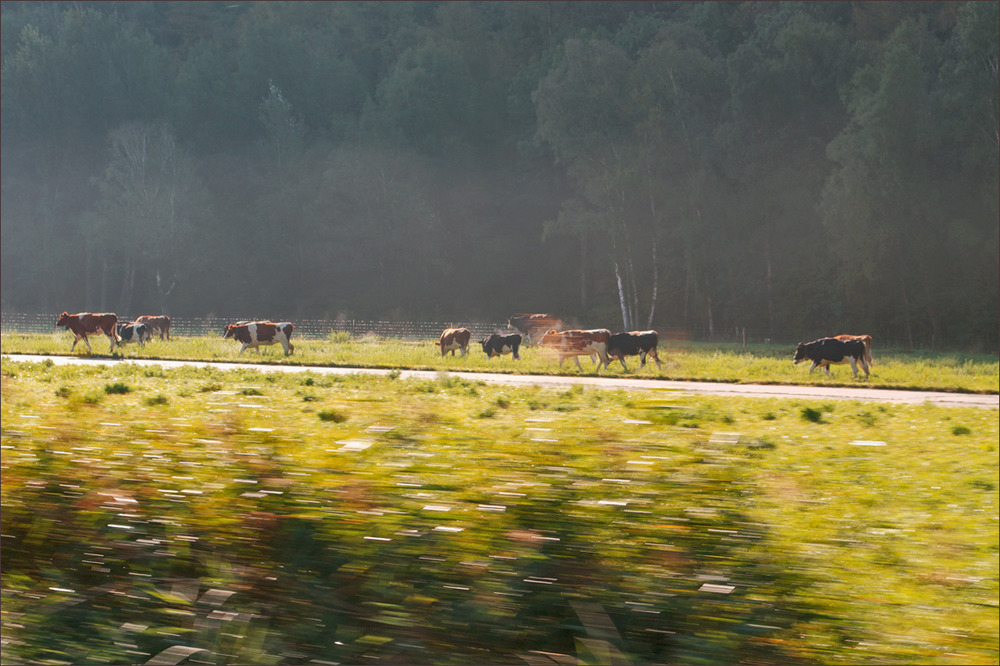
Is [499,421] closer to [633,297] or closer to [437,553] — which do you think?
[437,553]

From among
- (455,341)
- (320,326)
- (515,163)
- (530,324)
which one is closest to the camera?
(455,341)

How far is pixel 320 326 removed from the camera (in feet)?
175

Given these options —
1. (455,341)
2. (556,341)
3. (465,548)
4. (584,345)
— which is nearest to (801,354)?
(584,345)

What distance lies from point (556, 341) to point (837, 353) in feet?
25.5

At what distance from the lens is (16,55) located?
213 ft

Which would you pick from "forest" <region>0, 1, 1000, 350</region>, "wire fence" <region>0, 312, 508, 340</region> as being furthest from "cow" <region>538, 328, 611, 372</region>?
"forest" <region>0, 1, 1000, 350</region>

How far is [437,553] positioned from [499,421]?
1.89m

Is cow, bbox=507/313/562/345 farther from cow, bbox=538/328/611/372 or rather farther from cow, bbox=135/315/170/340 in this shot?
cow, bbox=538/328/611/372

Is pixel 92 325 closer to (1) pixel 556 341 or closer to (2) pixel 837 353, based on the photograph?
(1) pixel 556 341

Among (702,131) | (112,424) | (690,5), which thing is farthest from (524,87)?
(112,424)

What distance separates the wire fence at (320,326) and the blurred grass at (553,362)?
28.5 feet

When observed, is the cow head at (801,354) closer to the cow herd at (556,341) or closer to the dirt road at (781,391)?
the cow herd at (556,341)

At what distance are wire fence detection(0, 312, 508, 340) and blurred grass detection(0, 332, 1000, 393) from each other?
8.69 meters

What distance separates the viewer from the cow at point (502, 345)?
30.0m
